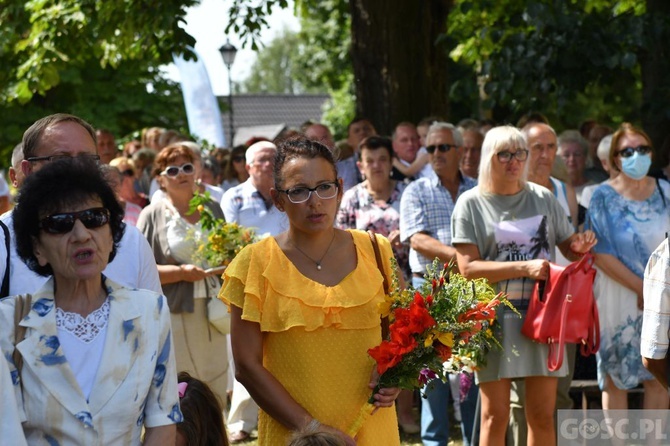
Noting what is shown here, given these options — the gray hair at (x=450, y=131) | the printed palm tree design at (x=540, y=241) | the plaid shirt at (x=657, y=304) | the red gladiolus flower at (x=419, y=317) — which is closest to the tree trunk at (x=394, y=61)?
the gray hair at (x=450, y=131)

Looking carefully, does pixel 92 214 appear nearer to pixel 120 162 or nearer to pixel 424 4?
pixel 120 162

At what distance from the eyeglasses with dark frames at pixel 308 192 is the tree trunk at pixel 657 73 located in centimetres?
703

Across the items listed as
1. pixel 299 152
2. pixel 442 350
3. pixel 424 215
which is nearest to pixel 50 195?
pixel 299 152

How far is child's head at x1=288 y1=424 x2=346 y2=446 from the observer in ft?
13.1

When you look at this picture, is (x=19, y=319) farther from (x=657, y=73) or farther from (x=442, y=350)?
(x=657, y=73)

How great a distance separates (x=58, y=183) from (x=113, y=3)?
10263 millimetres

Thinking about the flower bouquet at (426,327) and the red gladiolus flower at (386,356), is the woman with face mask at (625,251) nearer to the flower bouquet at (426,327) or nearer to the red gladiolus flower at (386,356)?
the flower bouquet at (426,327)

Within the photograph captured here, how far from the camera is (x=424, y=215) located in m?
7.75

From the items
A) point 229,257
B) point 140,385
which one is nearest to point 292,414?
point 140,385

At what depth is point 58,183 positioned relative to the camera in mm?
3656

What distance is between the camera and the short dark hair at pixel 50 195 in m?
3.62

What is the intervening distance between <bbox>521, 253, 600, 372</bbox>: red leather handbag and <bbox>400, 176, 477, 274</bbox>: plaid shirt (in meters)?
1.38

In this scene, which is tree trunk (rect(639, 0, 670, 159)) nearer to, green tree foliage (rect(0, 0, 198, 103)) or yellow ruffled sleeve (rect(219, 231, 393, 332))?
green tree foliage (rect(0, 0, 198, 103))

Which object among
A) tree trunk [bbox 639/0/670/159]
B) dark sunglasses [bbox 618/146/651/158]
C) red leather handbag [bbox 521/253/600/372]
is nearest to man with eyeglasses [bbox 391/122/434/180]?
tree trunk [bbox 639/0/670/159]
